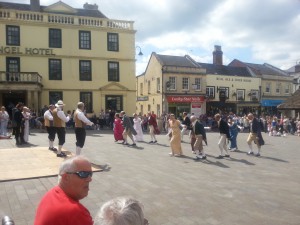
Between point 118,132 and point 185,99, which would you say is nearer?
point 118,132

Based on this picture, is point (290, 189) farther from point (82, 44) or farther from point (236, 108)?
point (236, 108)

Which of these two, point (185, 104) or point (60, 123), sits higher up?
point (185, 104)

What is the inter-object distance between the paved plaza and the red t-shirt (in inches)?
114

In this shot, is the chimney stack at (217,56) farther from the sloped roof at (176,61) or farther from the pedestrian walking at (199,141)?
the pedestrian walking at (199,141)

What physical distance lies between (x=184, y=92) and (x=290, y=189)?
1307 inches

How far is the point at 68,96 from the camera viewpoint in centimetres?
3094

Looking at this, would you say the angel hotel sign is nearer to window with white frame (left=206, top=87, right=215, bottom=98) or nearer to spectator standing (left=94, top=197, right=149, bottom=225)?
window with white frame (left=206, top=87, right=215, bottom=98)

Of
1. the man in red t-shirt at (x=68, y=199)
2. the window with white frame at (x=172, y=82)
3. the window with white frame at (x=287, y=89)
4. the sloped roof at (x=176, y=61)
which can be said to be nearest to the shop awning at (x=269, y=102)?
the window with white frame at (x=287, y=89)

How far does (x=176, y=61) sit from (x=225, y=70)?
8.38 metres

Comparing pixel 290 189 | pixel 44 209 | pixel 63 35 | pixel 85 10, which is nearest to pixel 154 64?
pixel 85 10

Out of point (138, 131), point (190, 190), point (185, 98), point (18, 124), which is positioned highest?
point (185, 98)

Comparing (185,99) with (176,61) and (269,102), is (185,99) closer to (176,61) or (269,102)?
(176,61)

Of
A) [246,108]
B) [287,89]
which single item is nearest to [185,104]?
[246,108]

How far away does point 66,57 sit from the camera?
30844 millimetres
